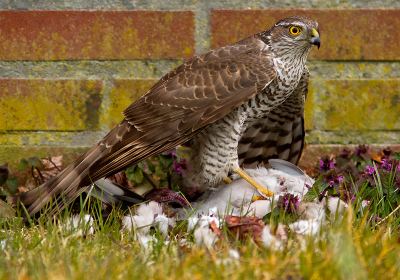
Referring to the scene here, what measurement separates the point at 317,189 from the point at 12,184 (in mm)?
1603

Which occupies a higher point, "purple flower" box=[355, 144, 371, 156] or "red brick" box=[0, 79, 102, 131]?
"red brick" box=[0, 79, 102, 131]

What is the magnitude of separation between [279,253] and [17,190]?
1753mm

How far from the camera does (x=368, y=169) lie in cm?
202

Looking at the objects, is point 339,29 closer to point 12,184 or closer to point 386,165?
point 386,165

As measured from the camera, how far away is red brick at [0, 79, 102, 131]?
98.7 inches

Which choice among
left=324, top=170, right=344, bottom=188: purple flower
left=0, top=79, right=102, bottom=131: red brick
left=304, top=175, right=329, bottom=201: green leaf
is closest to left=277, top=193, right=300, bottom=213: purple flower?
left=304, top=175, right=329, bottom=201: green leaf

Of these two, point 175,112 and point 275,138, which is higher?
point 175,112

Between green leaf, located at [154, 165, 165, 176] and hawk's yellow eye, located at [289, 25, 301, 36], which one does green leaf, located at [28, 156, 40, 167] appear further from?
hawk's yellow eye, located at [289, 25, 301, 36]

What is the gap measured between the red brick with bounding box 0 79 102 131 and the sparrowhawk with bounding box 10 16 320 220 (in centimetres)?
56

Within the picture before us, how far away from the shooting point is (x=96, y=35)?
251cm

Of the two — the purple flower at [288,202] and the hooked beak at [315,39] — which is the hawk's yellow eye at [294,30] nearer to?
the hooked beak at [315,39]

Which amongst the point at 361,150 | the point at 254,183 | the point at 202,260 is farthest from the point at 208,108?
the point at 361,150

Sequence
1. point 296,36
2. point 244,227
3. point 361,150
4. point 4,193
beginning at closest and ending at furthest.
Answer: point 244,227
point 296,36
point 4,193
point 361,150

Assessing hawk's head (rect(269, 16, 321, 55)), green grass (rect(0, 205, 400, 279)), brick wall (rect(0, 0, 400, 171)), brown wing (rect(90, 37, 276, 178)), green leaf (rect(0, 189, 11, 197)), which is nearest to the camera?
green grass (rect(0, 205, 400, 279))
